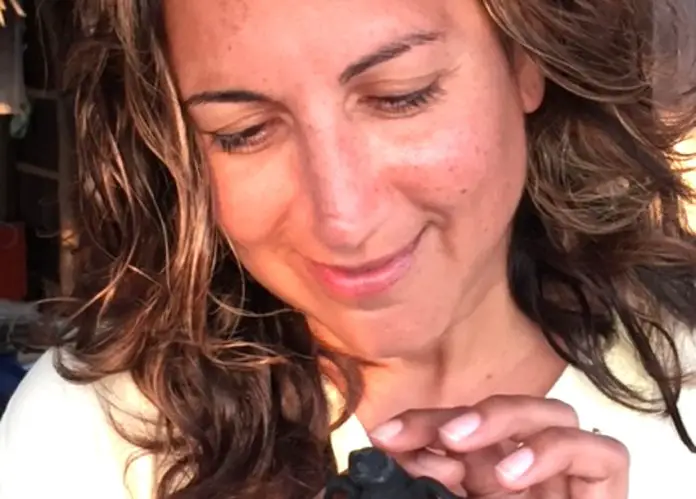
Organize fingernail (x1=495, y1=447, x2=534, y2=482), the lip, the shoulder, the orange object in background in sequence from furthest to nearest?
the orange object in background < the shoulder < the lip < fingernail (x1=495, y1=447, x2=534, y2=482)

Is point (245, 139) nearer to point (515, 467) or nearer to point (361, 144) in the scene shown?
point (361, 144)

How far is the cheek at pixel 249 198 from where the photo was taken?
0.93 m

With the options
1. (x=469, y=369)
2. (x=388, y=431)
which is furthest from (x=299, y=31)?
(x=469, y=369)

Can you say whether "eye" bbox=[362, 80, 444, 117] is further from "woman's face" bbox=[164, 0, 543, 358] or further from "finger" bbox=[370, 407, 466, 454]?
"finger" bbox=[370, 407, 466, 454]

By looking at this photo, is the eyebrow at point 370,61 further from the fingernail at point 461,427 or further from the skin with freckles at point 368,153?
the fingernail at point 461,427

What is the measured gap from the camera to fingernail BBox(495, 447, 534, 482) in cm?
83

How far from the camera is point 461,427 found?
834 mm

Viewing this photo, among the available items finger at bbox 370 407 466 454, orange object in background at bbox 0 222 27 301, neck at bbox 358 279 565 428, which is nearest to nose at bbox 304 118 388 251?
finger at bbox 370 407 466 454

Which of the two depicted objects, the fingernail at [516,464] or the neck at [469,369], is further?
the neck at [469,369]

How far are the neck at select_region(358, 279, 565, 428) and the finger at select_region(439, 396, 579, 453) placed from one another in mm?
241

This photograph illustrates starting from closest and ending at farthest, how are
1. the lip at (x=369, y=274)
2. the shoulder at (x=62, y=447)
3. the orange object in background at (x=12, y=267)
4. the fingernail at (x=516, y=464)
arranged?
the fingernail at (x=516, y=464) → the lip at (x=369, y=274) → the shoulder at (x=62, y=447) → the orange object in background at (x=12, y=267)

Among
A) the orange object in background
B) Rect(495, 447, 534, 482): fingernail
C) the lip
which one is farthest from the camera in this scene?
the orange object in background

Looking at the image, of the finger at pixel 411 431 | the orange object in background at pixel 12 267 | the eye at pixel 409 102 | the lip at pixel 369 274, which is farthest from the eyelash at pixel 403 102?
the orange object in background at pixel 12 267

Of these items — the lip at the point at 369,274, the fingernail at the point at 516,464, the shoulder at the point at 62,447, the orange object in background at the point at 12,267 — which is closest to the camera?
the fingernail at the point at 516,464
